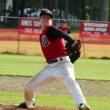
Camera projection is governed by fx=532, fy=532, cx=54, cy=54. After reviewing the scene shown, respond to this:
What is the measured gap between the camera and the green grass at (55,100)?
35.8 feet

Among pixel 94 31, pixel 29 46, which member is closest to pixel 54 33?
pixel 94 31

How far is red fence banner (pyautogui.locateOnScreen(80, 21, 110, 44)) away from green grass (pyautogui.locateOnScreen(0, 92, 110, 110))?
1559cm

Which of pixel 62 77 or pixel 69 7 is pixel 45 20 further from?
pixel 69 7

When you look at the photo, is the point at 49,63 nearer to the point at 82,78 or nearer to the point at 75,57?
the point at 75,57

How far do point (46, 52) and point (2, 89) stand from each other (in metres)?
4.49

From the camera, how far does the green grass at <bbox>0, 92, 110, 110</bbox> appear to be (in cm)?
1091

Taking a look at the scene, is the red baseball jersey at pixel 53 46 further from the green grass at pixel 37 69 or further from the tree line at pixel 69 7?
the tree line at pixel 69 7

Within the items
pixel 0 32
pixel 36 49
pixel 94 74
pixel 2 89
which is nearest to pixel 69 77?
pixel 2 89

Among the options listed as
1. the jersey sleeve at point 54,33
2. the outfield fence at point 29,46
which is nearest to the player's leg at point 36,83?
the jersey sleeve at point 54,33

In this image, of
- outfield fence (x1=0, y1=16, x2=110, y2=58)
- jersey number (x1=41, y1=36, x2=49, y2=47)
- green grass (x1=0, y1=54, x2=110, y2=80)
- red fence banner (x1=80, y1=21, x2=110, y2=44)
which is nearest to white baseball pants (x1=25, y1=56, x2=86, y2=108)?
jersey number (x1=41, y1=36, x2=49, y2=47)

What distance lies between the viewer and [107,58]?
26281mm

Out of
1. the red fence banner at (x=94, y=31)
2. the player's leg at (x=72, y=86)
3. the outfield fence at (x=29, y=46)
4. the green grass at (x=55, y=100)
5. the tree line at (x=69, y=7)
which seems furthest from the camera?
the tree line at (x=69, y=7)

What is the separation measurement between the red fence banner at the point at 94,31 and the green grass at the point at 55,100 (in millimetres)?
15592

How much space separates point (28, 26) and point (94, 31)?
141 inches
